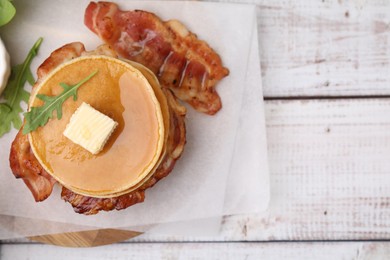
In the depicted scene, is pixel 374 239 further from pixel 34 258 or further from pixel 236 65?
pixel 34 258

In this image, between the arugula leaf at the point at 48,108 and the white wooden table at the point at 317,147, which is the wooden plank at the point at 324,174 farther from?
the arugula leaf at the point at 48,108

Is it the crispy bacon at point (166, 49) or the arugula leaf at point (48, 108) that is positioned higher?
the crispy bacon at point (166, 49)

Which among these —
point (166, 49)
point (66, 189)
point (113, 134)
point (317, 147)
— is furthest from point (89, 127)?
point (317, 147)

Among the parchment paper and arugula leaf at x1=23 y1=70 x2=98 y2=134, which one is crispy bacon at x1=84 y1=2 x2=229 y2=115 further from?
arugula leaf at x1=23 y1=70 x2=98 y2=134

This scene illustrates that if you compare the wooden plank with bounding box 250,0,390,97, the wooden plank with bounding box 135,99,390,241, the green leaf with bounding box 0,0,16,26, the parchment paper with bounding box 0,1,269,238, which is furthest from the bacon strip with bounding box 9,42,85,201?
the wooden plank with bounding box 250,0,390,97

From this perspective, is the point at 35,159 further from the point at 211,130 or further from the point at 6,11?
the point at 211,130

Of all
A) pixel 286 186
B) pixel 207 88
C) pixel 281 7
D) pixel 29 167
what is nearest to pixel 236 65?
pixel 207 88

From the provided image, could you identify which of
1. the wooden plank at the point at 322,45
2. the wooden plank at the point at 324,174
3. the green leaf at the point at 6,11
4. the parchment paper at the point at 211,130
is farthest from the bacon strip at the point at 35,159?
the wooden plank at the point at 322,45
